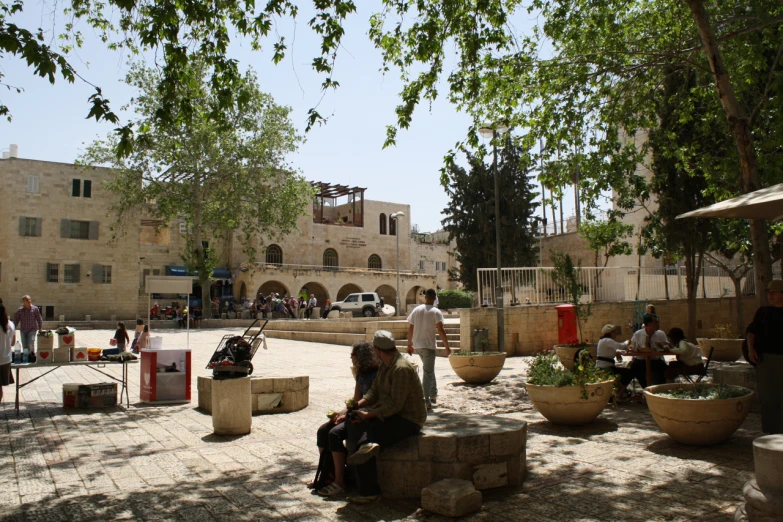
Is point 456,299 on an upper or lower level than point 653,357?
upper

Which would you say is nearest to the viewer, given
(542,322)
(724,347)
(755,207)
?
(755,207)

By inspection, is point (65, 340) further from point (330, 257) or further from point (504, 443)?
point (330, 257)

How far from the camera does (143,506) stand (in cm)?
424

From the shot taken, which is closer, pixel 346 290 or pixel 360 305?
pixel 360 305

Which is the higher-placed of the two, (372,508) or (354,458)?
(354,458)

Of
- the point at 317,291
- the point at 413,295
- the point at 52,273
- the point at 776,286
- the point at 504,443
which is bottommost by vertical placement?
the point at 504,443

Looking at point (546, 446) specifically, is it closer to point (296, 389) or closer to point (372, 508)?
point (372, 508)

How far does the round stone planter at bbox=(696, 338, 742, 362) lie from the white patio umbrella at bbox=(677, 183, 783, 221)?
7717mm

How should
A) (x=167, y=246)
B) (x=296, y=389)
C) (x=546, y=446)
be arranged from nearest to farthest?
(x=546, y=446)
(x=296, y=389)
(x=167, y=246)

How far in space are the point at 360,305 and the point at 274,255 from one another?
39.6 ft

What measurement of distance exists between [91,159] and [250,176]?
9.47m

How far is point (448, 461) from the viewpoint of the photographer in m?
4.37

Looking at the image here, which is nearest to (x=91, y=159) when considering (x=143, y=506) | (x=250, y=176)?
(x=250, y=176)

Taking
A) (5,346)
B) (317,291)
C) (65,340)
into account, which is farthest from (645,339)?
(317,291)
